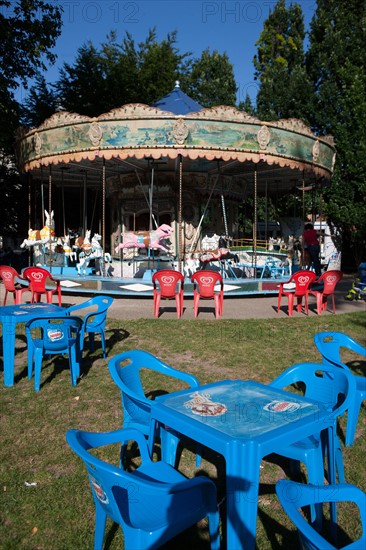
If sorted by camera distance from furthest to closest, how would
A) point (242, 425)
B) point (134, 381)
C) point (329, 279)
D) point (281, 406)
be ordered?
1. point (329, 279)
2. point (134, 381)
3. point (281, 406)
4. point (242, 425)

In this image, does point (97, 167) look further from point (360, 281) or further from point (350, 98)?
point (350, 98)

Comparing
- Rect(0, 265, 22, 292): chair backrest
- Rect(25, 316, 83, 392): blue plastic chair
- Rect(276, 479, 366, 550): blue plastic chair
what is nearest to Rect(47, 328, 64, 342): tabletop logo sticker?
Rect(25, 316, 83, 392): blue plastic chair

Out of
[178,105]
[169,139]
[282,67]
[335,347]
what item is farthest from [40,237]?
[282,67]

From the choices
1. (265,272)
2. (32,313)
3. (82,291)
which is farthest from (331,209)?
(32,313)

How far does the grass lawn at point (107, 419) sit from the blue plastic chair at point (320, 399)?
358 mm

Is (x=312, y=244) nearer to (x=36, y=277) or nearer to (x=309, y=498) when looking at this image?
(x=36, y=277)

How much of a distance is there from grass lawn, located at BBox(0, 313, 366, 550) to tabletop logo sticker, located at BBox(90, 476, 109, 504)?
69 cm

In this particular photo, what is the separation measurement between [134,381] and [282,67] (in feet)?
87.9

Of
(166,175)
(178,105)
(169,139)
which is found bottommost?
(166,175)

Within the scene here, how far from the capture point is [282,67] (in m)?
26.4

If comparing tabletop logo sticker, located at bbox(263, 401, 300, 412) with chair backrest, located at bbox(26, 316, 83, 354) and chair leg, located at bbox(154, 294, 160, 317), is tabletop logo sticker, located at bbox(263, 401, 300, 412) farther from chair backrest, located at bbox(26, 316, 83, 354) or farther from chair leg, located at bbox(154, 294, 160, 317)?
chair leg, located at bbox(154, 294, 160, 317)

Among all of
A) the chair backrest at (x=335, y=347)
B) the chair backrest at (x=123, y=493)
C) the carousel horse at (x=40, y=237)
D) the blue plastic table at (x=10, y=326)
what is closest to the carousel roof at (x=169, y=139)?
the carousel horse at (x=40, y=237)

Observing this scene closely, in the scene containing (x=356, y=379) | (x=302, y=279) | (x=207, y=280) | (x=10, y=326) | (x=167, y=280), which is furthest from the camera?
(x=302, y=279)

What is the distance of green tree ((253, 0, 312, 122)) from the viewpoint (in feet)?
81.1
